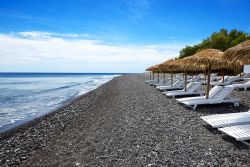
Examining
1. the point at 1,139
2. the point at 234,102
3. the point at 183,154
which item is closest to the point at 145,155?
the point at 183,154

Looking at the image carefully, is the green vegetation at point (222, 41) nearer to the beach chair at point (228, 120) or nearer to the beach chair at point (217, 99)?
the beach chair at point (217, 99)

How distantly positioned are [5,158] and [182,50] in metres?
46.0

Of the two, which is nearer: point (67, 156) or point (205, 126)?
point (67, 156)

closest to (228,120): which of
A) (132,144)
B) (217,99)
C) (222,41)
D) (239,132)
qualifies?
(239,132)

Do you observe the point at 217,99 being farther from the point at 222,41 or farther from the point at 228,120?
the point at 222,41

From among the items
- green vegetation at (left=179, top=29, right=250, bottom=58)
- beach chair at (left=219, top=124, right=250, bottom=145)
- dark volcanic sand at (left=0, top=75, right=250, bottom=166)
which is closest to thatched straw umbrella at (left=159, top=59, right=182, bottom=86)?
dark volcanic sand at (left=0, top=75, right=250, bottom=166)

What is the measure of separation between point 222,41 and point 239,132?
35.2 meters

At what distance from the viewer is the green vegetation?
35156 mm

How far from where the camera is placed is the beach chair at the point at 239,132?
4344 millimetres

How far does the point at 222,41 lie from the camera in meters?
36.6

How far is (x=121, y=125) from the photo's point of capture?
258 inches

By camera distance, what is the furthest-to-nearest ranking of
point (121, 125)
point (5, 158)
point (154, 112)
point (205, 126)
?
1. point (154, 112)
2. point (121, 125)
3. point (205, 126)
4. point (5, 158)

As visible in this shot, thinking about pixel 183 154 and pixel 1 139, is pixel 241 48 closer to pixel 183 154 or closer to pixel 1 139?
pixel 183 154

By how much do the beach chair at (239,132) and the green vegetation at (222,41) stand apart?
3133 cm
